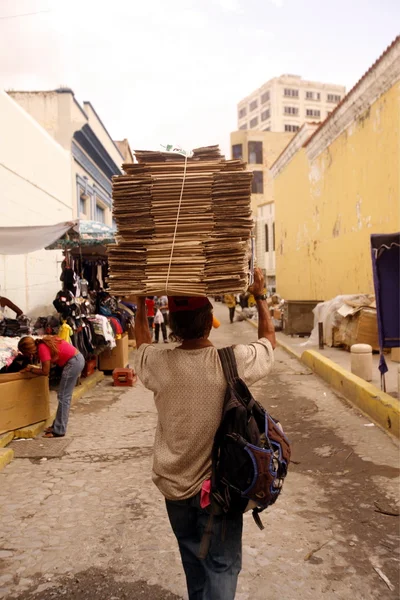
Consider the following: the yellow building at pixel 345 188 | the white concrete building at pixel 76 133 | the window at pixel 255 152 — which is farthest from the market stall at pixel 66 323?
the window at pixel 255 152

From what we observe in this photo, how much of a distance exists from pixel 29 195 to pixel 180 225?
406 inches

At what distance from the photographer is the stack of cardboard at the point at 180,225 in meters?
2.33

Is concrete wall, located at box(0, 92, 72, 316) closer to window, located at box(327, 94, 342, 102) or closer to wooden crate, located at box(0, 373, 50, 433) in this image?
wooden crate, located at box(0, 373, 50, 433)

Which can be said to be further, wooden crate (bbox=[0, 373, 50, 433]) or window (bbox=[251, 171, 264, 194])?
window (bbox=[251, 171, 264, 194])

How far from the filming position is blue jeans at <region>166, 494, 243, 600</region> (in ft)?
7.09

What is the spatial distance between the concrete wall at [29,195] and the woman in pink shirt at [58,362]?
3.71m

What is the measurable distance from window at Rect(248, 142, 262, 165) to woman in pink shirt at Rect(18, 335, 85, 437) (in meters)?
47.1

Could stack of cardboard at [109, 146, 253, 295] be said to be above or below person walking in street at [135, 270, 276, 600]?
above

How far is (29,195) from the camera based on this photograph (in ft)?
38.6

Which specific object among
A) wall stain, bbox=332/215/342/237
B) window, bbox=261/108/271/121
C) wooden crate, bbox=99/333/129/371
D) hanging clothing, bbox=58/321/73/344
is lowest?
wooden crate, bbox=99/333/129/371

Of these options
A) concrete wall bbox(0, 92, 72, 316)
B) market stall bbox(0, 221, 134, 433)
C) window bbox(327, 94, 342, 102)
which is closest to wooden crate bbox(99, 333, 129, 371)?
market stall bbox(0, 221, 134, 433)

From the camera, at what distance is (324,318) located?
1420cm

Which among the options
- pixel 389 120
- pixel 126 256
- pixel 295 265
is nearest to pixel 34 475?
pixel 126 256

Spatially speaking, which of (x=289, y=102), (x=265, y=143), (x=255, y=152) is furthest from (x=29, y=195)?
(x=289, y=102)
